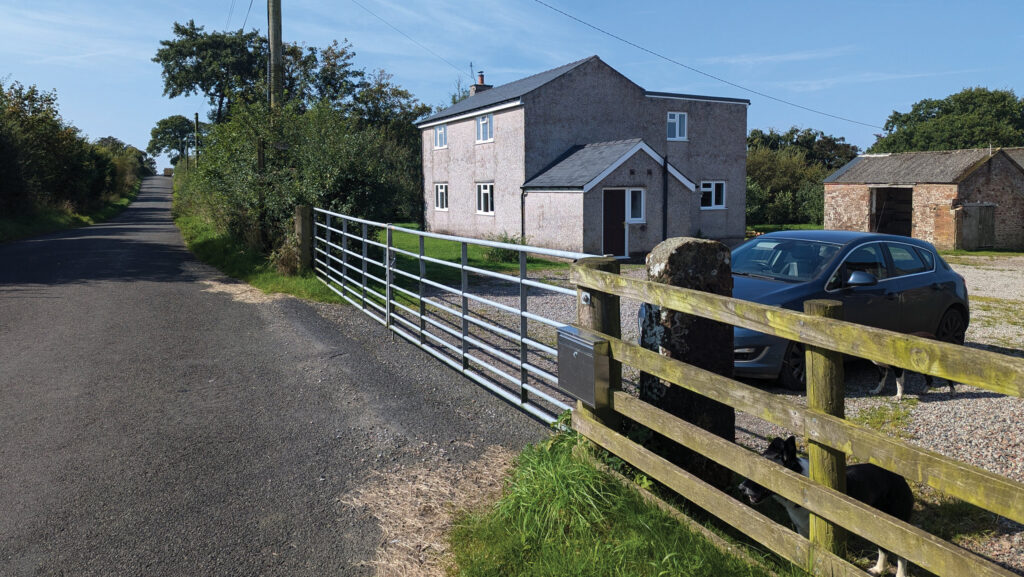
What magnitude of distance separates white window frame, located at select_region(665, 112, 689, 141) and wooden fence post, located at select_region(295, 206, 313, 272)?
67.4 ft

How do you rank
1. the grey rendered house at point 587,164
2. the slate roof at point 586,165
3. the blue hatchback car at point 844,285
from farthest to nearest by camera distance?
the grey rendered house at point 587,164
the slate roof at point 586,165
the blue hatchback car at point 844,285

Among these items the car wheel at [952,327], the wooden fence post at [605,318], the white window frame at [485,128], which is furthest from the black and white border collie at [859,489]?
the white window frame at [485,128]

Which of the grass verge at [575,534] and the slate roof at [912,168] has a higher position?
the slate roof at [912,168]

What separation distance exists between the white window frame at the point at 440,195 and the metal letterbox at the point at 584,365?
3107cm

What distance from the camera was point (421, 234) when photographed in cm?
845

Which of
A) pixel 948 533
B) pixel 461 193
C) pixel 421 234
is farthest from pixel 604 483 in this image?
pixel 461 193

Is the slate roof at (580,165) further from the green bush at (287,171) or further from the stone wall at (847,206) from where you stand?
the stone wall at (847,206)

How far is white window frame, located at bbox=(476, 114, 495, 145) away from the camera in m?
30.0

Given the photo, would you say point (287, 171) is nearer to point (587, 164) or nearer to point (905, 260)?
point (905, 260)

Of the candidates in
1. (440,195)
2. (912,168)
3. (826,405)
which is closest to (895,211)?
(912,168)

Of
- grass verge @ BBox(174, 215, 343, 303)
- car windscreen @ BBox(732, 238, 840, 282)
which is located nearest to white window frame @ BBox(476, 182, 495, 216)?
grass verge @ BBox(174, 215, 343, 303)

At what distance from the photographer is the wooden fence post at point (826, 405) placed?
311 cm

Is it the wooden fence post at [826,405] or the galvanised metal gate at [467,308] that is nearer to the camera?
the wooden fence post at [826,405]

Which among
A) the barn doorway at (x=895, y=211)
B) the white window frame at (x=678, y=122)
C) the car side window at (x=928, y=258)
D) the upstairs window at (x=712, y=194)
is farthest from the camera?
the barn doorway at (x=895, y=211)
